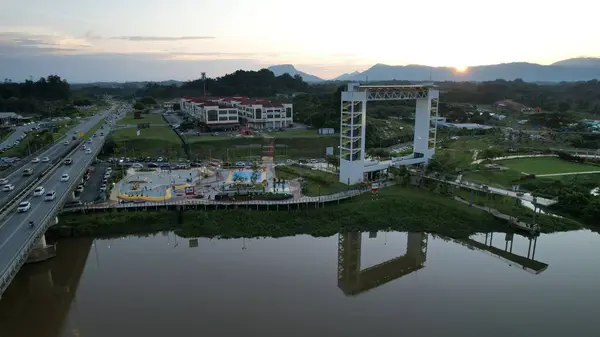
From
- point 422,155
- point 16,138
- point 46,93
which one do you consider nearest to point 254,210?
point 422,155

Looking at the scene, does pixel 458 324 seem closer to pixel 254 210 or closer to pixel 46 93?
pixel 254 210

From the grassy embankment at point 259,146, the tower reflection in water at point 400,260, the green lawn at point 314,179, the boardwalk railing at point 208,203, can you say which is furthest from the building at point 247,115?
the tower reflection in water at point 400,260

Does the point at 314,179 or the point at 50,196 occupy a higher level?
the point at 50,196

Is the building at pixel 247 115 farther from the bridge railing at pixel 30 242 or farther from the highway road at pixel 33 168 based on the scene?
the bridge railing at pixel 30 242

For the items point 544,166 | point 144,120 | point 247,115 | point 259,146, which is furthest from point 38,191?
point 144,120

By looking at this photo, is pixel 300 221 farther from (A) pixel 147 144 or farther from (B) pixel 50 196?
(A) pixel 147 144

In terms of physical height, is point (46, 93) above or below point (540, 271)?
above
